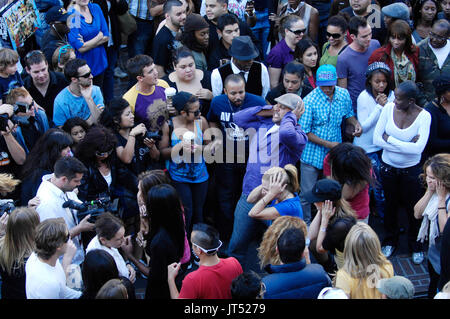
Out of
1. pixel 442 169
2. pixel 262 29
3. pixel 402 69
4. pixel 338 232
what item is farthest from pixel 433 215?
pixel 262 29

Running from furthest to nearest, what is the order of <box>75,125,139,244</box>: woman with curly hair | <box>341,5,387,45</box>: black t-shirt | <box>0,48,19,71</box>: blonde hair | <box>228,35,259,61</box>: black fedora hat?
<box>341,5,387,45</box>: black t-shirt, <box>228,35,259,61</box>: black fedora hat, <box>0,48,19,71</box>: blonde hair, <box>75,125,139,244</box>: woman with curly hair

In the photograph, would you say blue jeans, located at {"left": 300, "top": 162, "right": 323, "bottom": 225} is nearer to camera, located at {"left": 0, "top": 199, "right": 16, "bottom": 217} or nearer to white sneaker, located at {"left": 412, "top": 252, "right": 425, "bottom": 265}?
white sneaker, located at {"left": 412, "top": 252, "right": 425, "bottom": 265}

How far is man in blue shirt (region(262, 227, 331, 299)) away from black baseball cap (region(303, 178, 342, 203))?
610mm

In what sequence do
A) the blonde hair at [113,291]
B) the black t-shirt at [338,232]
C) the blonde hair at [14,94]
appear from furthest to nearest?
the blonde hair at [14,94] → the black t-shirt at [338,232] → the blonde hair at [113,291]

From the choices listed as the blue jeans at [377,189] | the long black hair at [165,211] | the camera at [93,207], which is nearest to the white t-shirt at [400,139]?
the blue jeans at [377,189]

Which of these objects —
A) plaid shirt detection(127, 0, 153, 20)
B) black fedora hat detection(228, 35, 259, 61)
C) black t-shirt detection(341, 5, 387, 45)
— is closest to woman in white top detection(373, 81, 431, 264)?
black fedora hat detection(228, 35, 259, 61)

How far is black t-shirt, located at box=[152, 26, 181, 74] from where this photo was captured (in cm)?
658

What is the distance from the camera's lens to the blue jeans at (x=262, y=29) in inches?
316

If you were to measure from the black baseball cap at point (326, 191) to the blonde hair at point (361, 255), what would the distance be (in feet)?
2.01

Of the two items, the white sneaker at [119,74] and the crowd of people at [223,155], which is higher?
the crowd of people at [223,155]

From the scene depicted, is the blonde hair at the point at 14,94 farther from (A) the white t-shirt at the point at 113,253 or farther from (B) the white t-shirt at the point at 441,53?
(B) the white t-shirt at the point at 441,53

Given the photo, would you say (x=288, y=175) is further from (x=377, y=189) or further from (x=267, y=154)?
(x=377, y=189)

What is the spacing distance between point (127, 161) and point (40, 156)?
30.6 inches

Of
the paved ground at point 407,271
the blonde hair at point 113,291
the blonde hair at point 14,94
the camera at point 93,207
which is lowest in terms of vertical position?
the paved ground at point 407,271
